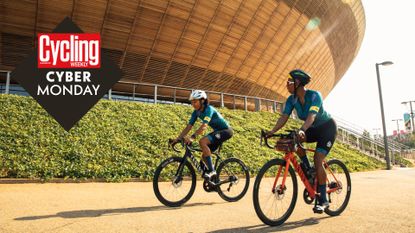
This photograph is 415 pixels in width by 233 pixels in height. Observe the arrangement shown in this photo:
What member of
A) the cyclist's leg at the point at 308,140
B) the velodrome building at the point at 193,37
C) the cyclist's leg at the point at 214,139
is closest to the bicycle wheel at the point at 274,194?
the cyclist's leg at the point at 308,140

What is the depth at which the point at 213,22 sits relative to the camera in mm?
22219

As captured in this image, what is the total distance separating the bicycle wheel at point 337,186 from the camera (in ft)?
14.3

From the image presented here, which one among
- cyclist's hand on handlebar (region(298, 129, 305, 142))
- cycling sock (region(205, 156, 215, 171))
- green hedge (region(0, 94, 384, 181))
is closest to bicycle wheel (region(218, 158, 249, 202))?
cycling sock (region(205, 156, 215, 171))

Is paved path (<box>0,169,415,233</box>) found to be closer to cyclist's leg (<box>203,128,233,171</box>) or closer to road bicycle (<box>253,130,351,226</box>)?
road bicycle (<box>253,130,351,226</box>)

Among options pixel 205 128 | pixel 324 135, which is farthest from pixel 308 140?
pixel 205 128

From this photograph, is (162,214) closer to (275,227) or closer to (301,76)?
(275,227)

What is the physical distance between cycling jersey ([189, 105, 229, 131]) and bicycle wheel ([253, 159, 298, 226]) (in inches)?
71.5

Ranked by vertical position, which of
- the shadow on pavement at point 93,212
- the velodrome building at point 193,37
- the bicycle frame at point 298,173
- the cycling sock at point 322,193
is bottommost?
the shadow on pavement at point 93,212

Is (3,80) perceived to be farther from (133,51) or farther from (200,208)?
(200,208)

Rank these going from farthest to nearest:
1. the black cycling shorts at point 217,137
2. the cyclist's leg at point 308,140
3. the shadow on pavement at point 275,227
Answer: the black cycling shorts at point 217,137
the cyclist's leg at point 308,140
the shadow on pavement at point 275,227

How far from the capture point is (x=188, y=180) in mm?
5277

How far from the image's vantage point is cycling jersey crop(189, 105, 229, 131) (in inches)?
212

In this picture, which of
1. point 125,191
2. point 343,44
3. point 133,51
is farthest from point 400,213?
point 343,44

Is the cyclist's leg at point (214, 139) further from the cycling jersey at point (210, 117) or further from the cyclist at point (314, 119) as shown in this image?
the cyclist at point (314, 119)
